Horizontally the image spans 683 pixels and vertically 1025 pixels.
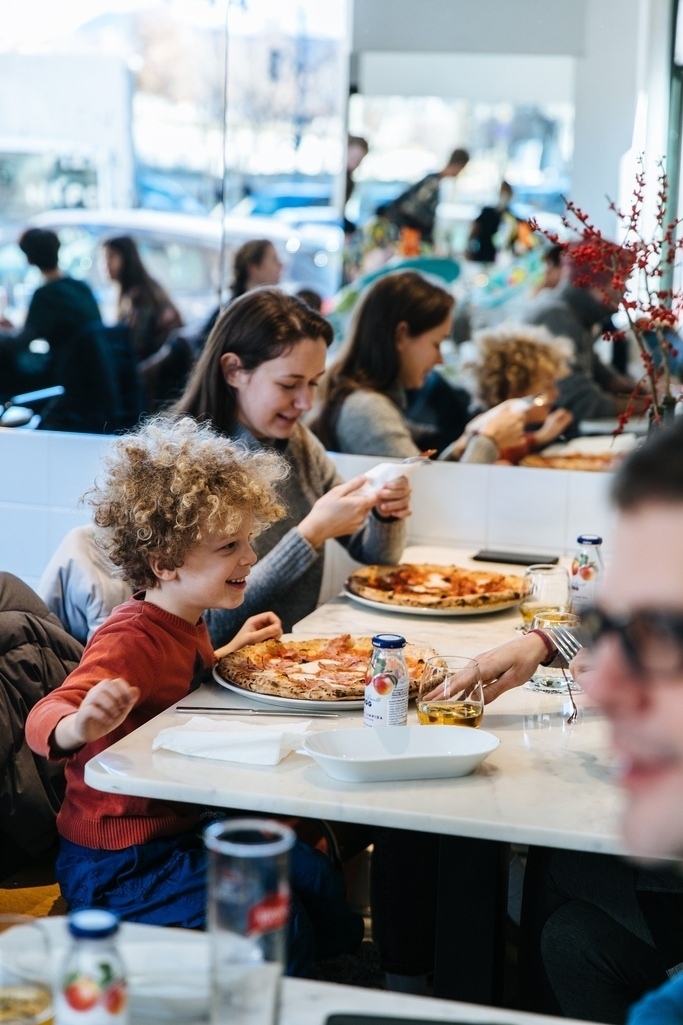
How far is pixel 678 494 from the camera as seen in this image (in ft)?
2.56

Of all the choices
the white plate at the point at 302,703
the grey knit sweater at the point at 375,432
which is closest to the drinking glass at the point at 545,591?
the white plate at the point at 302,703

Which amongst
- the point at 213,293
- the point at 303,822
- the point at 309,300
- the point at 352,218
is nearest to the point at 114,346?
the point at 213,293

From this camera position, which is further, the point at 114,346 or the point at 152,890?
the point at 114,346

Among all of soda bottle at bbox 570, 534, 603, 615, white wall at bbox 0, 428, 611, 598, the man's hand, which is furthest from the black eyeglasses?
white wall at bbox 0, 428, 611, 598

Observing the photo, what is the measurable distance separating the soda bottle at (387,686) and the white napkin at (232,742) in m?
0.11

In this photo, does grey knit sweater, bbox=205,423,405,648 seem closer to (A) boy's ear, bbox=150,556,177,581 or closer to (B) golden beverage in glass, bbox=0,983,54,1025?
(A) boy's ear, bbox=150,556,177,581

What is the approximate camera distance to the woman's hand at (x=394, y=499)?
292 cm

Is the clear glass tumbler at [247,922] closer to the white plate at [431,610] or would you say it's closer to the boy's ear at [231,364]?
the white plate at [431,610]

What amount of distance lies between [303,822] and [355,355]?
1764 mm

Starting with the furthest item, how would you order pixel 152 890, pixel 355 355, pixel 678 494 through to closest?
pixel 355 355, pixel 152 890, pixel 678 494

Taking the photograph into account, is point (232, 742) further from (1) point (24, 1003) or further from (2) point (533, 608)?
(2) point (533, 608)

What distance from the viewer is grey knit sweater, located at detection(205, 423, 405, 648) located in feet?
8.54

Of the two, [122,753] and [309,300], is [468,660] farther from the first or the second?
[309,300]

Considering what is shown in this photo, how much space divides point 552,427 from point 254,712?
6.38 ft
